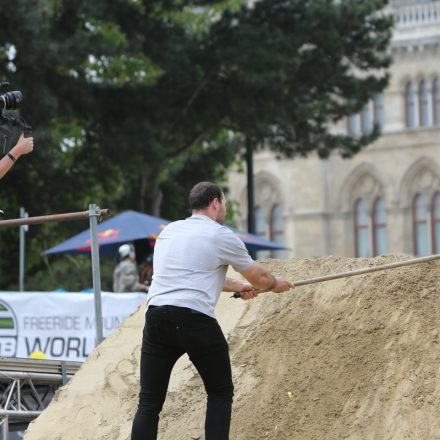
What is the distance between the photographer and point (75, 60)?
21.0m

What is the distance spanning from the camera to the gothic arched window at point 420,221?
197 feet

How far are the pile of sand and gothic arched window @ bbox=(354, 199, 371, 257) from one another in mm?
52156

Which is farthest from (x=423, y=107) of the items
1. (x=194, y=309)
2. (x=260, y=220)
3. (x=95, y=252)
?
(x=194, y=309)

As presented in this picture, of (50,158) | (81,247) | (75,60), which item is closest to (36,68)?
(75,60)

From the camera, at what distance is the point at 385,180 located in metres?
60.5

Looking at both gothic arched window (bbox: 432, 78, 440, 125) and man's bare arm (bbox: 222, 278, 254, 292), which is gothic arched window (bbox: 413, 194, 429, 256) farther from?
man's bare arm (bbox: 222, 278, 254, 292)

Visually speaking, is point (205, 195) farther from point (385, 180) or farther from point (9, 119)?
point (385, 180)

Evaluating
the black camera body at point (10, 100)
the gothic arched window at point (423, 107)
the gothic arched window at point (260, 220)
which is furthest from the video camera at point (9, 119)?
the gothic arched window at point (260, 220)


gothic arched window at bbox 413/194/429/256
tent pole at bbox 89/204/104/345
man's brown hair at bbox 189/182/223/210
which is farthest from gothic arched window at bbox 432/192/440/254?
man's brown hair at bbox 189/182/223/210

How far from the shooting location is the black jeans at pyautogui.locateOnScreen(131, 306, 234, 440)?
24.4 feet

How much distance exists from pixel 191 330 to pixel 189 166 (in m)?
23.2

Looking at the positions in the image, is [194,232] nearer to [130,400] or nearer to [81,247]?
[130,400]

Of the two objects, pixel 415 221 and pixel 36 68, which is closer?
pixel 36 68

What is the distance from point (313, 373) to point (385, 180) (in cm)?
5237
